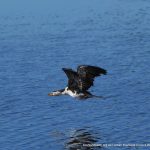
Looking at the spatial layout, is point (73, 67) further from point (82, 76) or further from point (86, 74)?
point (86, 74)

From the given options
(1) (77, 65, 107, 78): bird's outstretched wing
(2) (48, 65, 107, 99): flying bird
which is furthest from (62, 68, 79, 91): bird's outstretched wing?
(1) (77, 65, 107, 78): bird's outstretched wing

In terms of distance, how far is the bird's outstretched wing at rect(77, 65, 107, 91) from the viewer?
24797 millimetres

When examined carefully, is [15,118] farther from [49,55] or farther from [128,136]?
[49,55]

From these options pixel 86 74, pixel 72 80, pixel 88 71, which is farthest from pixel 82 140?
pixel 88 71

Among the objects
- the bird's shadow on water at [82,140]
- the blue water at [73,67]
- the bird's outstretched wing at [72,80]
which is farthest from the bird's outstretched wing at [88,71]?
the blue water at [73,67]

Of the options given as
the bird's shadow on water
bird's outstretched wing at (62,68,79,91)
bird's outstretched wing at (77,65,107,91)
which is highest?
bird's outstretched wing at (62,68,79,91)

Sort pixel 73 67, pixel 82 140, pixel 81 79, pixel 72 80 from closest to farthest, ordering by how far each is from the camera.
Result: 1. pixel 81 79
2. pixel 72 80
3. pixel 82 140
4. pixel 73 67

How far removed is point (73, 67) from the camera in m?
39.6

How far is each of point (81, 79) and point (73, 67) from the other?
13537 mm

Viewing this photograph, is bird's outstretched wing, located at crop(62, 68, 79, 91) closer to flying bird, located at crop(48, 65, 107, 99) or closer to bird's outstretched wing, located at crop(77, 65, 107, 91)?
flying bird, located at crop(48, 65, 107, 99)

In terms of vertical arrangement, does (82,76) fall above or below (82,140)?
above

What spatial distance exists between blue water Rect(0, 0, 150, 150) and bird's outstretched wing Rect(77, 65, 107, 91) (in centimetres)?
268

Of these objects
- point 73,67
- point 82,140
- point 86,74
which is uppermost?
point 73,67

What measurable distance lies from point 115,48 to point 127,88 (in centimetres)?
1006
